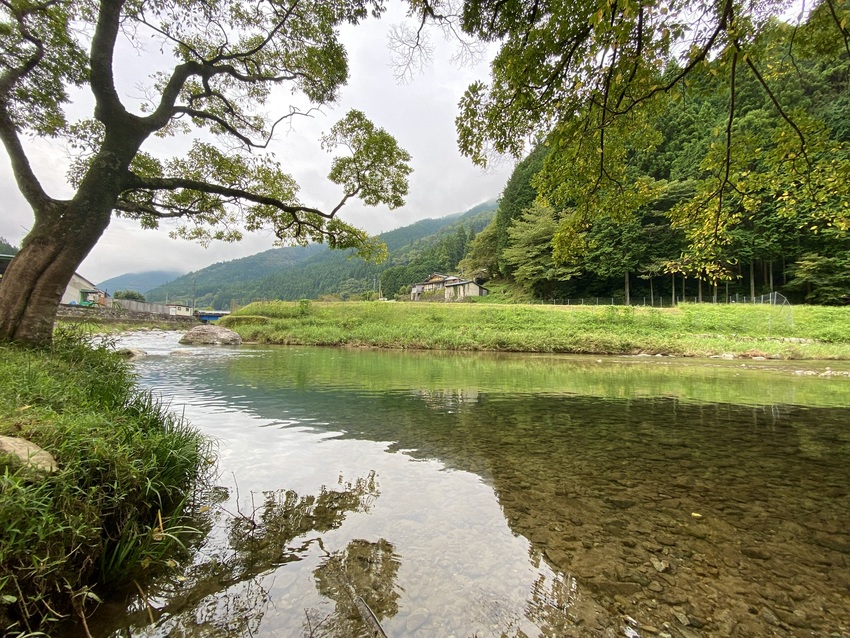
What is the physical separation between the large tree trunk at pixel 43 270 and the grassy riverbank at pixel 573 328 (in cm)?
2114

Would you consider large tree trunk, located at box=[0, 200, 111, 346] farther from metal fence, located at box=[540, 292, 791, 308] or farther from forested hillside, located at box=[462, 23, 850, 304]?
metal fence, located at box=[540, 292, 791, 308]

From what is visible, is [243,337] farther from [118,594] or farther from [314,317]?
[118,594]

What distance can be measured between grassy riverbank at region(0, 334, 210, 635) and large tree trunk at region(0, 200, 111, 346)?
2426 mm

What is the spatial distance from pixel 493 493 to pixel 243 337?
2940 centimetres

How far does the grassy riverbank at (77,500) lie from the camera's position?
1.73 meters

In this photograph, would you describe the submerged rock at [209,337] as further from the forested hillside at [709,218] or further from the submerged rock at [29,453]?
the submerged rock at [29,453]

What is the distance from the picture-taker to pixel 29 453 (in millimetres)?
2086

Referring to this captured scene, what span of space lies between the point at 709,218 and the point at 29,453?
8.31 metres

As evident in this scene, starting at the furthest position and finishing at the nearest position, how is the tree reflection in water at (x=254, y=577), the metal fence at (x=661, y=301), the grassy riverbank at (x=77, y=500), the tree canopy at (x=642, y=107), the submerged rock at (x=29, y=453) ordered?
the metal fence at (x=661, y=301)
the tree canopy at (x=642, y=107)
the submerged rock at (x=29, y=453)
the tree reflection in water at (x=254, y=577)
the grassy riverbank at (x=77, y=500)

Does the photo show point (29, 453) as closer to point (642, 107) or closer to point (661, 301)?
point (642, 107)

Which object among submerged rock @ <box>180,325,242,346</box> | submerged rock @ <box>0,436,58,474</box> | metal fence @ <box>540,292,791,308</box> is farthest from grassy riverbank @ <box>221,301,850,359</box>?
submerged rock @ <box>0,436,58,474</box>

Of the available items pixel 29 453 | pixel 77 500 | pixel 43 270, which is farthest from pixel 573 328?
pixel 29 453

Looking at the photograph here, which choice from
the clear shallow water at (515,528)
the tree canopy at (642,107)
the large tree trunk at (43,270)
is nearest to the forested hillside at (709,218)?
the tree canopy at (642,107)

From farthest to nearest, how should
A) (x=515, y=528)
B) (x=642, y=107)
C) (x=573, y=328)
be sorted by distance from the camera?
(x=573, y=328), (x=642, y=107), (x=515, y=528)
